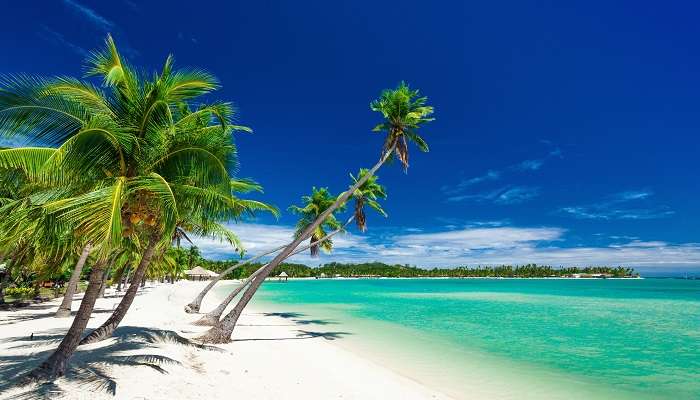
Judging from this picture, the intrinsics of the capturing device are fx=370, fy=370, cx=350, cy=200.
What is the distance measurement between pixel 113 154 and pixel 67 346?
11.2 feet

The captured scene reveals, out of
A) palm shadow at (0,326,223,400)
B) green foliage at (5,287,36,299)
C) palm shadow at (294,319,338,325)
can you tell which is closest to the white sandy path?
palm shadow at (0,326,223,400)

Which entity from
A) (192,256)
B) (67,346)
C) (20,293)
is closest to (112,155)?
(67,346)

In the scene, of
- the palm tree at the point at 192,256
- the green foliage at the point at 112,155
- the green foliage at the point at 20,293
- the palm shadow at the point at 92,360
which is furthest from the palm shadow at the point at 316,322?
the palm tree at the point at 192,256

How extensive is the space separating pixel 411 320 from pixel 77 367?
19093mm

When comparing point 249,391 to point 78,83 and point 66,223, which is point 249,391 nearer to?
point 66,223

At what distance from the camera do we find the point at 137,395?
18.9ft

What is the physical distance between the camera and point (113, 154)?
22.4ft

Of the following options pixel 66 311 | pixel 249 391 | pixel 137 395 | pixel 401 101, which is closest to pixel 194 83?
pixel 137 395

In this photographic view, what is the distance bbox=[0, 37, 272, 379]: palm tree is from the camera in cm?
584

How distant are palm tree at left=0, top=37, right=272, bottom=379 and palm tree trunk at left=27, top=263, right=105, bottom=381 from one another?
0.6 inches

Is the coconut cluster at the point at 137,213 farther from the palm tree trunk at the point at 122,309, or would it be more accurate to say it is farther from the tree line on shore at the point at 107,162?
the palm tree trunk at the point at 122,309

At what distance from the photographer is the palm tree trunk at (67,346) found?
5.98 meters

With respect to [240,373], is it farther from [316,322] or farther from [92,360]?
[316,322]

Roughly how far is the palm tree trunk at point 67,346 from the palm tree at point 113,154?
0.02 meters
